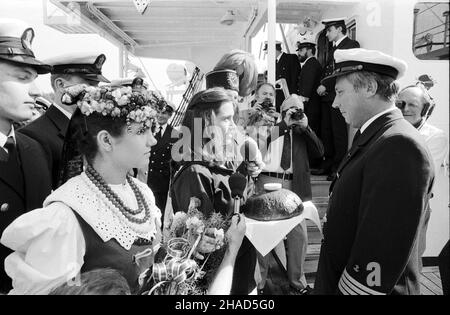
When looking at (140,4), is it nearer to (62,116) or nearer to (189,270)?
(62,116)

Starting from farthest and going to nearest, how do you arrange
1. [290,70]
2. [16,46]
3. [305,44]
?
[290,70]
[305,44]
[16,46]

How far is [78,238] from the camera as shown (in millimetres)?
1242

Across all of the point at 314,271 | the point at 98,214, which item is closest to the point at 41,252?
the point at 98,214

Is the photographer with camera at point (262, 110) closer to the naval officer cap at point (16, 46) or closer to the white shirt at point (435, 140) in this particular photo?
the white shirt at point (435, 140)

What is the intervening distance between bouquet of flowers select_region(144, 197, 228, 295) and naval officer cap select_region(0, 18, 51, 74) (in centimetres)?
103

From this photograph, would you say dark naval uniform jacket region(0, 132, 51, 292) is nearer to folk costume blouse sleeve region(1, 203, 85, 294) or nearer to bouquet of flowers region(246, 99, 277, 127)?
folk costume blouse sleeve region(1, 203, 85, 294)

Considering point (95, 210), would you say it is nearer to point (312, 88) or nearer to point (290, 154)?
point (290, 154)

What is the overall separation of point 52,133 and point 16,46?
607mm

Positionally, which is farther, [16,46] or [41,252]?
[16,46]

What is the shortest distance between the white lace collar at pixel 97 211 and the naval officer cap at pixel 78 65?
119 centimetres

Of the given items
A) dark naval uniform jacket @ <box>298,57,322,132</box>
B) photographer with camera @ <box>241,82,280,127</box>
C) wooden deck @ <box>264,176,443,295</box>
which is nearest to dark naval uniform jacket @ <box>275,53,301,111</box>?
dark naval uniform jacket @ <box>298,57,322,132</box>

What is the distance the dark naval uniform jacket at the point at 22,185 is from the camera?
162 cm
